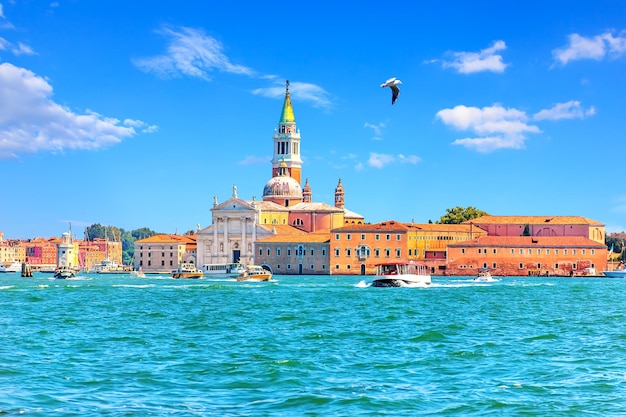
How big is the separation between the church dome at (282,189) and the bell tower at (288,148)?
217cm

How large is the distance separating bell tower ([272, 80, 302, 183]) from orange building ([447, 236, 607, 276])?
24713mm

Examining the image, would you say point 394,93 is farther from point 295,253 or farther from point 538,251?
point 295,253

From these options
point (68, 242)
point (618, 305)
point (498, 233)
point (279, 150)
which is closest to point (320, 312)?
point (618, 305)

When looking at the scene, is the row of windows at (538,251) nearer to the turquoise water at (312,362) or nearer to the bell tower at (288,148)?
the bell tower at (288,148)

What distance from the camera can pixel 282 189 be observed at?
90.7m

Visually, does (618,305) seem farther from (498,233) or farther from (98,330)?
(498,233)

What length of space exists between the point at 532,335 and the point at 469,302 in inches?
524

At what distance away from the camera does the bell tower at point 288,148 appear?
9400cm

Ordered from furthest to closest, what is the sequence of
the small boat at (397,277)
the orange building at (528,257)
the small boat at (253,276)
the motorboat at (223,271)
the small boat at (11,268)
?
the small boat at (11,268) → the orange building at (528,257) → the motorboat at (223,271) → the small boat at (253,276) → the small boat at (397,277)

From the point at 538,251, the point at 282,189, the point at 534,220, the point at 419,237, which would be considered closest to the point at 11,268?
the point at 282,189

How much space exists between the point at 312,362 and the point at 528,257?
196 feet

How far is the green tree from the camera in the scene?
303 feet

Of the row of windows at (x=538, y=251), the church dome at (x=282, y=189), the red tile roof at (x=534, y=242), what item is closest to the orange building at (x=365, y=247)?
the red tile roof at (x=534, y=242)

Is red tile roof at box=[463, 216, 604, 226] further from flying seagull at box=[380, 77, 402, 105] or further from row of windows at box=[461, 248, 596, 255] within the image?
flying seagull at box=[380, 77, 402, 105]
